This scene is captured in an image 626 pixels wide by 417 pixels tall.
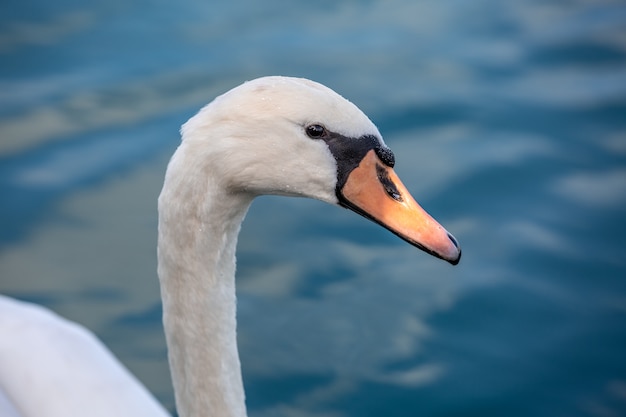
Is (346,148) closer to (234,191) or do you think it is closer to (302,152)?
(302,152)

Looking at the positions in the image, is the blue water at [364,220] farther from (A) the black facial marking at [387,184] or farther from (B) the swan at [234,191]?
(A) the black facial marking at [387,184]

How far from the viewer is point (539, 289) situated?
515 cm

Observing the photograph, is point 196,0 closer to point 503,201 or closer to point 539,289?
point 503,201

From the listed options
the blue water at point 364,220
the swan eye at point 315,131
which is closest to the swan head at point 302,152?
the swan eye at point 315,131

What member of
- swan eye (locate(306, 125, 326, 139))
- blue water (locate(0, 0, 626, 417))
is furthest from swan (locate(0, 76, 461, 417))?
blue water (locate(0, 0, 626, 417))

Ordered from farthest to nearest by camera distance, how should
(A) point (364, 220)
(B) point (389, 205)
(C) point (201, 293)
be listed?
(A) point (364, 220) < (C) point (201, 293) < (B) point (389, 205)

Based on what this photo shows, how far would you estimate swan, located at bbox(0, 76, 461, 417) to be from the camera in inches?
104

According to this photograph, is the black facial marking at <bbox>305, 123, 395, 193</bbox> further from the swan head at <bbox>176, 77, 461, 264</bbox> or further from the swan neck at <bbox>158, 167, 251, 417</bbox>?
the swan neck at <bbox>158, 167, 251, 417</bbox>

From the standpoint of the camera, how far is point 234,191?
9.11ft

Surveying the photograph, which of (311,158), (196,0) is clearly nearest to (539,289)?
(311,158)

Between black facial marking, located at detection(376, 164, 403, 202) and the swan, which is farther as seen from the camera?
black facial marking, located at detection(376, 164, 403, 202)

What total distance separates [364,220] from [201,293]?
2759mm

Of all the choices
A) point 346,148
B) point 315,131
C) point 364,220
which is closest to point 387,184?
point 346,148

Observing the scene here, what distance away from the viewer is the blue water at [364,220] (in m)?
4.73
